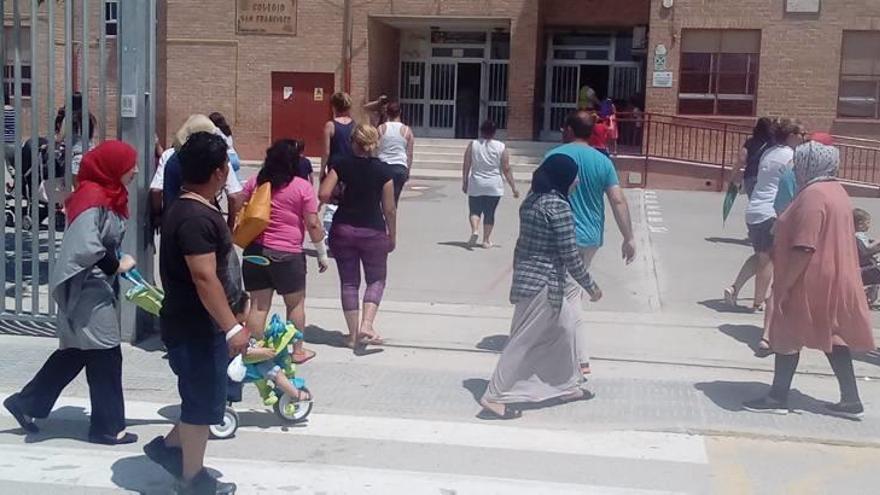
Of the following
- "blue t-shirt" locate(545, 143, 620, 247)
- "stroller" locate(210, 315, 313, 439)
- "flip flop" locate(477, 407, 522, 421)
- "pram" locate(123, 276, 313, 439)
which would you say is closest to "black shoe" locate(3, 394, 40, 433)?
"pram" locate(123, 276, 313, 439)

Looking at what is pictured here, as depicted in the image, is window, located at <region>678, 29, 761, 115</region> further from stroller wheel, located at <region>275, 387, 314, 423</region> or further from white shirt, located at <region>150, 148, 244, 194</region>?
stroller wheel, located at <region>275, 387, 314, 423</region>

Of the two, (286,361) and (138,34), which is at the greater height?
(138,34)

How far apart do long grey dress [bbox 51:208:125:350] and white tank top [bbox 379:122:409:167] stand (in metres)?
6.86

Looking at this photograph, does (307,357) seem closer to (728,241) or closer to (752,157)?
(752,157)

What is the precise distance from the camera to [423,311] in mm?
10438

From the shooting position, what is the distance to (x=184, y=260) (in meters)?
5.21

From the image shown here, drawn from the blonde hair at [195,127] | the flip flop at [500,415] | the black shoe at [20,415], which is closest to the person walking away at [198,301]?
the black shoe at [20,415]

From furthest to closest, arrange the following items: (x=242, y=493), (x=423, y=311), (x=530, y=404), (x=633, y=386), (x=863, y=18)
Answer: (x=863, y=18), (x=423, y=311), (x=633, y=386), (x=530, y=404), (x=242, y=493)

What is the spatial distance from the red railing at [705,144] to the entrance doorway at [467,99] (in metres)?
5.49

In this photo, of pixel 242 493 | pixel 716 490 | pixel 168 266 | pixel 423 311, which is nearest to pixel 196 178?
pixel 168 266

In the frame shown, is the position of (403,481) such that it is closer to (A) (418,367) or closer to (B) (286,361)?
(B) (286,361)

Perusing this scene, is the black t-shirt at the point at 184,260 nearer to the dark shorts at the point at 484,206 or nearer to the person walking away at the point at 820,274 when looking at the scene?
the person walking away at the point at 820,274

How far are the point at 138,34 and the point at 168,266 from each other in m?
3.66

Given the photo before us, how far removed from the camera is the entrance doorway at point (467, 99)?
94.1ft
